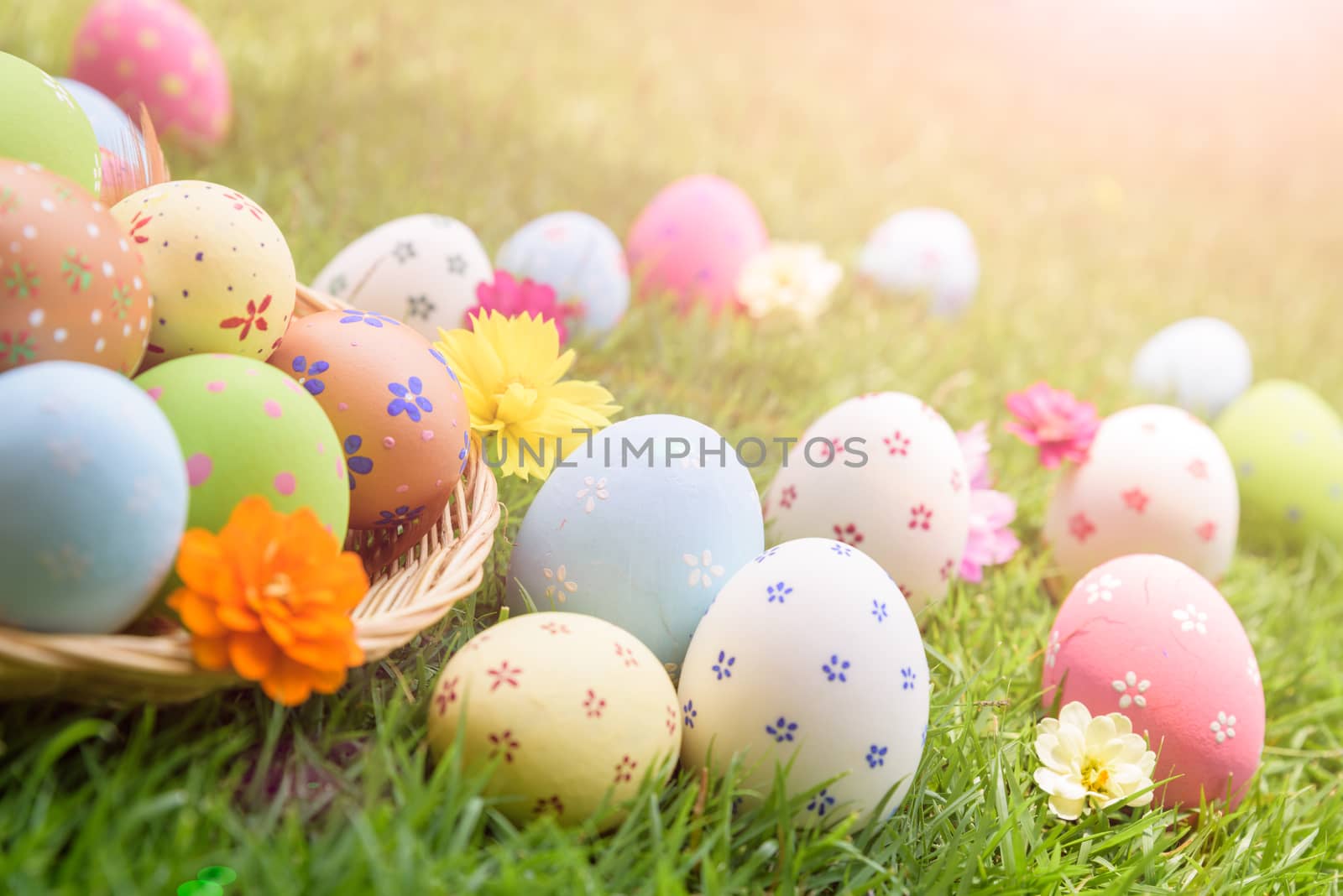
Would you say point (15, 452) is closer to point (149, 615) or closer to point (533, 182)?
point (149, 615)

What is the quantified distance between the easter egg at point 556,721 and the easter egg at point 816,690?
0.20 feet

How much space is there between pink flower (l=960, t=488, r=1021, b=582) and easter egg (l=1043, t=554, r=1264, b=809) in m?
0.23

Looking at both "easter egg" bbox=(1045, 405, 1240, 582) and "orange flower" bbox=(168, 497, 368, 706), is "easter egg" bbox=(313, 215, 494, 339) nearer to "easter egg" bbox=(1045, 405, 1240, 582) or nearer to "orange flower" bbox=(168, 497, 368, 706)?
"orange flower" bbox=(168, 497, 368, 706)

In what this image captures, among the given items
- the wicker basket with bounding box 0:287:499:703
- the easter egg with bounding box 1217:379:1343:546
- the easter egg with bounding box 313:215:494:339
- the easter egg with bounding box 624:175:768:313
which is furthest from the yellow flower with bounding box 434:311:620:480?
the easter egg with bounding box 1217:379:1343:546

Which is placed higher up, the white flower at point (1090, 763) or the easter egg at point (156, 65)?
the easter egg at point (156, 65)

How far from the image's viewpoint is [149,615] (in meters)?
0.90

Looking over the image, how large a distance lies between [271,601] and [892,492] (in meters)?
0.78

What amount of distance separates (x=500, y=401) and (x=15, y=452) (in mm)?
558

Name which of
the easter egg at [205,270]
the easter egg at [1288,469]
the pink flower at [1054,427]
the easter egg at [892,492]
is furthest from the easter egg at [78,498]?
the easter egg at [1288,469]

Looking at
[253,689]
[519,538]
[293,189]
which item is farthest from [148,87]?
[253,689]

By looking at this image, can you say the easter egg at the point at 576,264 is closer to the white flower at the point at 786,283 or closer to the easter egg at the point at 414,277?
the easter egg at the point at 414,277

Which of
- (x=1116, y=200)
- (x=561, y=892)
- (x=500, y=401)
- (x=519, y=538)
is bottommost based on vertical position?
(x=561, y=892)

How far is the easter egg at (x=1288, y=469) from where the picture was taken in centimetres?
188

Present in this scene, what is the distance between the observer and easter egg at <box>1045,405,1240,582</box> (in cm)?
156
